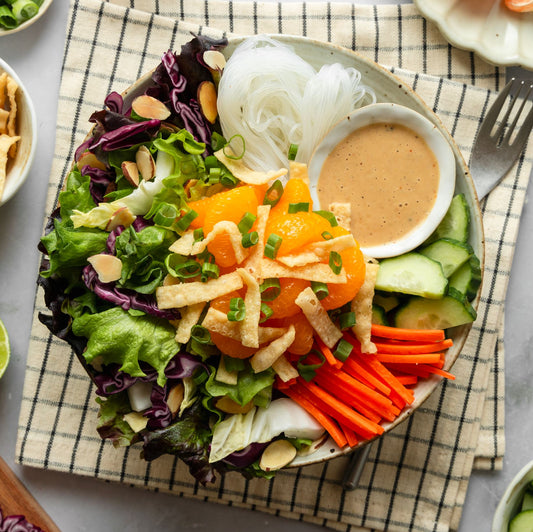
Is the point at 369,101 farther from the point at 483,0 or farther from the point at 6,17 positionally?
the point at 6,17

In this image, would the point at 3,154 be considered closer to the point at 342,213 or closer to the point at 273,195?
the point at 273,195

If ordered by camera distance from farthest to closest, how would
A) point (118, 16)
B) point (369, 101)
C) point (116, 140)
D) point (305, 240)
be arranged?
point (118, 16) → point (369, 101) → point (116, 140) → point (305, 240)

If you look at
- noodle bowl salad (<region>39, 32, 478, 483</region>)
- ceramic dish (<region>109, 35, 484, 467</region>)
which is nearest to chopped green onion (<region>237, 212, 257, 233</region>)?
noodle bowl salad (<region>39, 32, 478, 483</region>)

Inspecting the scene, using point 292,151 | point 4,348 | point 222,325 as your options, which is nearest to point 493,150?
point 292,151

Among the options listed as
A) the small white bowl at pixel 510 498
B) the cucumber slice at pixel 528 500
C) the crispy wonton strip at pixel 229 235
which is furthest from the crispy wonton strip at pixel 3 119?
the cucumber slice at pixel 528 500

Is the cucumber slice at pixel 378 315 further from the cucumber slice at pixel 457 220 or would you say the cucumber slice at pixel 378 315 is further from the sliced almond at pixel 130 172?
the sliced almond at pixel 130 172

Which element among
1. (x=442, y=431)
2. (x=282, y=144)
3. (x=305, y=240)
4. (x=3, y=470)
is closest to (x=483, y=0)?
(x=282, y=144)
